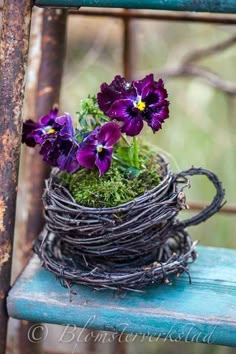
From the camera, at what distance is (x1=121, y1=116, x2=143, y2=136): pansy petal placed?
2.47ft

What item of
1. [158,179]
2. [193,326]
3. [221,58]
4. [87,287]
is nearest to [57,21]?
[158,179]

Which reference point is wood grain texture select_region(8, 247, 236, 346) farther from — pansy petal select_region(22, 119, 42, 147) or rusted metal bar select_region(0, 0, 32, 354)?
pansy petal select_region(22, 119, 42, 147)

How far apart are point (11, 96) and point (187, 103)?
139cm

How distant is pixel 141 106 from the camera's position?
75cm

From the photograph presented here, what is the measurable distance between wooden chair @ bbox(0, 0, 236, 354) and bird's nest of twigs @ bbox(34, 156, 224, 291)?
0.03 metres

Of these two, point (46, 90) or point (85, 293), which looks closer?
point (85, 293)

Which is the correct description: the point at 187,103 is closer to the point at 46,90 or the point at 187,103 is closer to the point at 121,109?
the point at 46,90

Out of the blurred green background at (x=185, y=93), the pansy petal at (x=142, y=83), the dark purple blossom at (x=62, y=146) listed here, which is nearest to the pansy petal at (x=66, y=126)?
the dark purple blossom at (x=62, y=146)

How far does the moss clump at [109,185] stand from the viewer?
30.8 inches

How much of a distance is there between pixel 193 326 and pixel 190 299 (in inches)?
2.3
